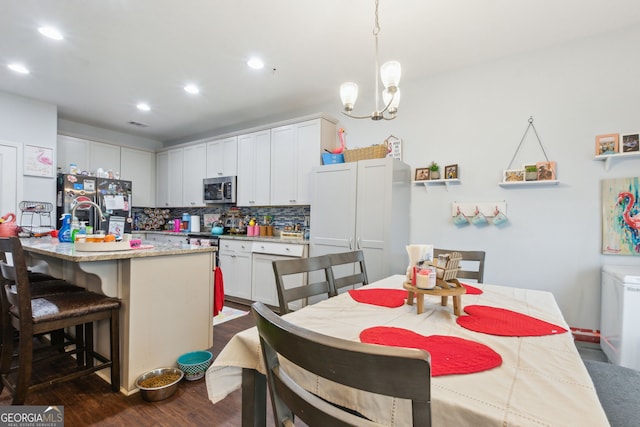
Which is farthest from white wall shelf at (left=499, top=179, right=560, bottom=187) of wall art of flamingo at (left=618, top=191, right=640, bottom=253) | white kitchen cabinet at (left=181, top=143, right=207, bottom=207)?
white kitchen cabinet at (left=181, top=143, right=207, bottom=207)

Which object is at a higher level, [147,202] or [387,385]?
[147,202]

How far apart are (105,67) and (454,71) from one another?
3.62m

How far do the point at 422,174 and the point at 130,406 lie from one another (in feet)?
10.1

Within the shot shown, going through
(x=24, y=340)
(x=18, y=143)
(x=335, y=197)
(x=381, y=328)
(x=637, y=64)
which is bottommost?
(x=24, y=340)

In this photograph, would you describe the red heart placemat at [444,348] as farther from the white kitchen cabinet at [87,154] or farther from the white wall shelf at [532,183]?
the white kitchen cabinet at [87,154]

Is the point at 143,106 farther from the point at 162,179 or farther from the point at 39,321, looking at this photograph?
the point at 39,321

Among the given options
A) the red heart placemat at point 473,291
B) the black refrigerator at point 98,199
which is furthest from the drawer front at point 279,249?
the black refrigerator at point 98,199

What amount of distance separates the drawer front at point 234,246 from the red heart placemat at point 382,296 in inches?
107

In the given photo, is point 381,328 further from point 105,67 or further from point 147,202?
point 147,202

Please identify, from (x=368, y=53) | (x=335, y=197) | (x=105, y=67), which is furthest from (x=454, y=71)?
(x=105, y=67)

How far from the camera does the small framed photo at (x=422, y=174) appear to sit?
3.28 m

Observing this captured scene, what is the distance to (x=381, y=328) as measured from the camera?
42.0 inches

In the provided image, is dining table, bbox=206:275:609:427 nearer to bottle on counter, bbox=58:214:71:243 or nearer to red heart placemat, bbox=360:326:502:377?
red heart placemat, bbox=360:326:502:377

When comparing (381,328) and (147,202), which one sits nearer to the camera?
(381,328)
